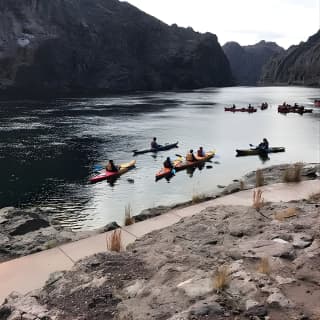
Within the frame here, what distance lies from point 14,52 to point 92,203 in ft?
424

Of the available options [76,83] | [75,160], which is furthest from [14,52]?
[75,160]

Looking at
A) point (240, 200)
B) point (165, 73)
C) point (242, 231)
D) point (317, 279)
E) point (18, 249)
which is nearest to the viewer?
point (317, 279)

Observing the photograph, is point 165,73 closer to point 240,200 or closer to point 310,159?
point 310,159

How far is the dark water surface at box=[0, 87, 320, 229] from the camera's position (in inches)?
1051

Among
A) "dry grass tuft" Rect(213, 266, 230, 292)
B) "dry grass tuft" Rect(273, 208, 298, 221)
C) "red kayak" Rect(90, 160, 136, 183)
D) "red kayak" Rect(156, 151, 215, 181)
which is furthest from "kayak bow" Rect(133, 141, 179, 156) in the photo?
"dry grass tuft" Rect(213, 266, 230, 292)

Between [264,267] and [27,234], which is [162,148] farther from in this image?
[264,267]

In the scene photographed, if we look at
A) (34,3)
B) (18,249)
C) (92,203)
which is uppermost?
(34,3)

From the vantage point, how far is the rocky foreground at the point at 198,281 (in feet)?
19.9

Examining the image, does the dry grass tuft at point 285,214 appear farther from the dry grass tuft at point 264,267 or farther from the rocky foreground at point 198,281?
the dry grass tuft at point 264,267

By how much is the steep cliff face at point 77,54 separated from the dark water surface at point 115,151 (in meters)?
67.2

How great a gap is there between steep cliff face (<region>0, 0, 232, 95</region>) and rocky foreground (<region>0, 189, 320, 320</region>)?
431ft

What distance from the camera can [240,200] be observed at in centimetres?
1316

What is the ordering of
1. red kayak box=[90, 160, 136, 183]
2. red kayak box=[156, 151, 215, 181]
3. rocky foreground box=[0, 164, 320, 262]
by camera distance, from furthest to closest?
red kayak box=[156, 151, 215, 181] < red kayak box=[90, 160, 136, 183] < rocky foreground box=[0, 164, 320, 262]

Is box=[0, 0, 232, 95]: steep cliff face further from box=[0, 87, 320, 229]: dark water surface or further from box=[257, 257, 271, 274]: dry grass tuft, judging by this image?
box=[257, 257, 271, 274]: dry grass tuft
